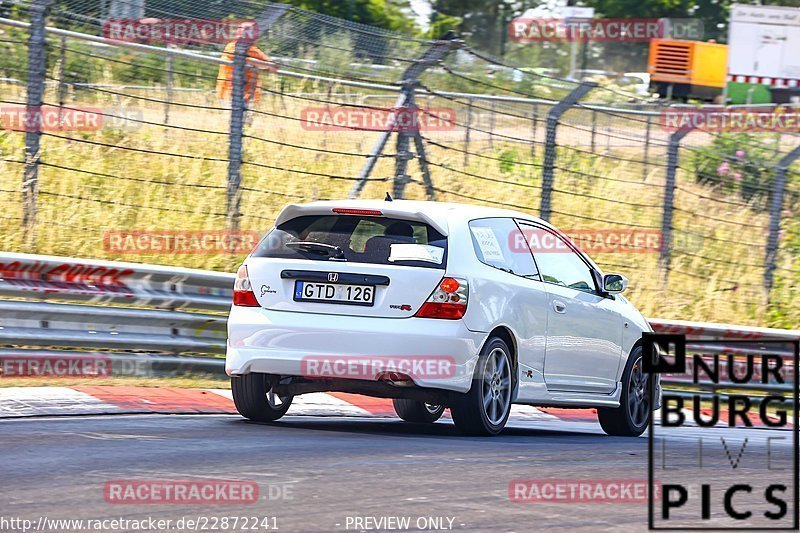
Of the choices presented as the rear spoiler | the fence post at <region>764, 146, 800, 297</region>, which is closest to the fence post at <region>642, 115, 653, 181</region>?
the fence post at <region>764, 146, 800, 297</region>

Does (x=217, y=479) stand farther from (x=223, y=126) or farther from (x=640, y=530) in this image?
(x=223, y=126)

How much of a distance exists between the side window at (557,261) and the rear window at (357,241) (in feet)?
3.75

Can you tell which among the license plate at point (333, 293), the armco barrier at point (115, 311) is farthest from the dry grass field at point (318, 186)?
the license plate at point (333, 293)

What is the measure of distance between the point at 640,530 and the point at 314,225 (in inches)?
148

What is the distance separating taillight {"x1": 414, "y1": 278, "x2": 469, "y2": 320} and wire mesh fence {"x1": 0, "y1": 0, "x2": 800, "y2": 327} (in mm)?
4207

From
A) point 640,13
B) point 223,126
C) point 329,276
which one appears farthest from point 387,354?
point 640,13

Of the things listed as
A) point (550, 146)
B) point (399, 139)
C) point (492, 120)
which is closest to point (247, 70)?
point (399, 139)

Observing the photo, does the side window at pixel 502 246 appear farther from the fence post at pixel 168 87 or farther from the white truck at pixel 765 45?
the white truck at pixel 765 45

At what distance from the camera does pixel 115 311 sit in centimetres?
1105

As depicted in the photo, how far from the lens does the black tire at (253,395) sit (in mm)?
9172

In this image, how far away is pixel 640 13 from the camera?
6644 cm

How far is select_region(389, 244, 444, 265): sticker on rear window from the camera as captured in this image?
862cm

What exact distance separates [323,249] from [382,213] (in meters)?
0.44

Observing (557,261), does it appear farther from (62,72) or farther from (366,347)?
(62,72)
